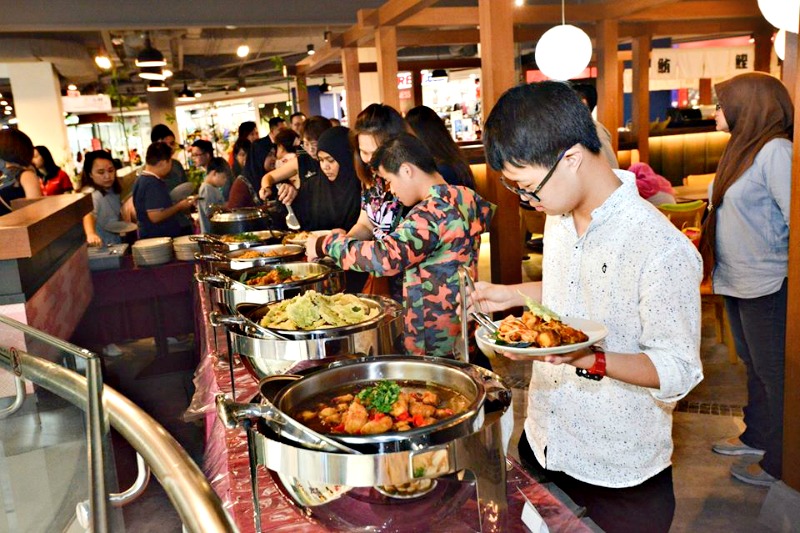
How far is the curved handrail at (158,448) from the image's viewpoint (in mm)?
934

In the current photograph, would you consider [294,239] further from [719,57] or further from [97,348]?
[719,57]

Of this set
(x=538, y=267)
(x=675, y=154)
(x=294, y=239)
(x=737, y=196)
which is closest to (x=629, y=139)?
(x=675, y=154)

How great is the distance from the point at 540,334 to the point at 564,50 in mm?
5440

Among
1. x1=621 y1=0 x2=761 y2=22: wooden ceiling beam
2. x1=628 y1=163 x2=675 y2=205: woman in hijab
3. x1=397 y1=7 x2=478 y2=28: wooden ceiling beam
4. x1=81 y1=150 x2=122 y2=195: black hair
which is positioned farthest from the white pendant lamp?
x1=81 y1=150 x2=122 y2=195: black hair

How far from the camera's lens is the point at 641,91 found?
9.16m

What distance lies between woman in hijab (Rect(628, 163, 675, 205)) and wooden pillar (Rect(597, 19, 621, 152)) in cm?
253

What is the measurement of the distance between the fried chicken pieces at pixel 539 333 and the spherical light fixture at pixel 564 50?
206 inches

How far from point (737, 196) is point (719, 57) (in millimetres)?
14681

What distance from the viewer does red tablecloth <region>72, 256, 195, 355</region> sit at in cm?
446

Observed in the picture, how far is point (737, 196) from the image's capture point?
3057 mm

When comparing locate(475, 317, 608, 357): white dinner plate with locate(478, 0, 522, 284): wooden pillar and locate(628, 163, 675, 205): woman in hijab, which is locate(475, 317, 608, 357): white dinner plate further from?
locate(628, 163, 675, 205): woman in hijab

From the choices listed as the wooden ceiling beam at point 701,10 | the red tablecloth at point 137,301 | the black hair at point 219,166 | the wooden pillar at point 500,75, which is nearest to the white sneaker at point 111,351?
the red tablecloth at point 137,301

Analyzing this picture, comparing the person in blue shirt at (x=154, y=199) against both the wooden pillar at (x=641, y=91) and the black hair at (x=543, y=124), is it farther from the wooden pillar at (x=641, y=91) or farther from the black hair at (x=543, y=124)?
the wooden pillar at (x=641, y=91)

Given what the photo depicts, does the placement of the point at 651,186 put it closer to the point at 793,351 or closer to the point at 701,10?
the point at 793,351
